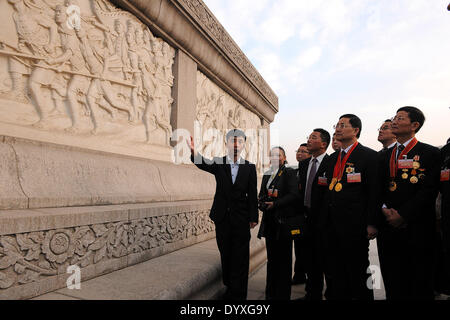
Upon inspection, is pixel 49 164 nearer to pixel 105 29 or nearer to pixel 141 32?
pixel 105 29

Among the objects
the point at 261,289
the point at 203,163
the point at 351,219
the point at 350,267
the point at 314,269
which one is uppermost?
the point at 203,163

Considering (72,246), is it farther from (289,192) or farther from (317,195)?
(317,195)

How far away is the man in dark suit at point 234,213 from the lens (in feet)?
8.92

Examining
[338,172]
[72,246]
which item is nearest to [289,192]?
[338,172]

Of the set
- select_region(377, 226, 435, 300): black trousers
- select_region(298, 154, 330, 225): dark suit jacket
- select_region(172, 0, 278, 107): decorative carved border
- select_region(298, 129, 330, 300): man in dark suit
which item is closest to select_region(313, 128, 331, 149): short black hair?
select_region(298, 129, 330, 300): man in dark suit

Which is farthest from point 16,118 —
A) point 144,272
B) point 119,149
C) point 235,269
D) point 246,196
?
point 235,269

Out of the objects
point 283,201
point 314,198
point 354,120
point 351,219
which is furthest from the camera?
point 314,198

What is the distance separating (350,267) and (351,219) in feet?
1.27

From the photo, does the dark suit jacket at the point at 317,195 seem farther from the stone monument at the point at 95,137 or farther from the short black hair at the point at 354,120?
the stone monument at the point at 95,137

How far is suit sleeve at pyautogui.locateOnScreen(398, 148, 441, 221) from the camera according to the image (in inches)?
90.8

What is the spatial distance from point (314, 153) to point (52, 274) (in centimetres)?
273

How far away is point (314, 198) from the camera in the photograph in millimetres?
2951

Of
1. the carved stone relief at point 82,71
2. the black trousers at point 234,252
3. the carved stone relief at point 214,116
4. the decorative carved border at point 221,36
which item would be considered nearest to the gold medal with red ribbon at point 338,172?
the black trousers at point 234,252

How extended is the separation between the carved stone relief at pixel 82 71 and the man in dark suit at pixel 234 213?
141 centimetres
